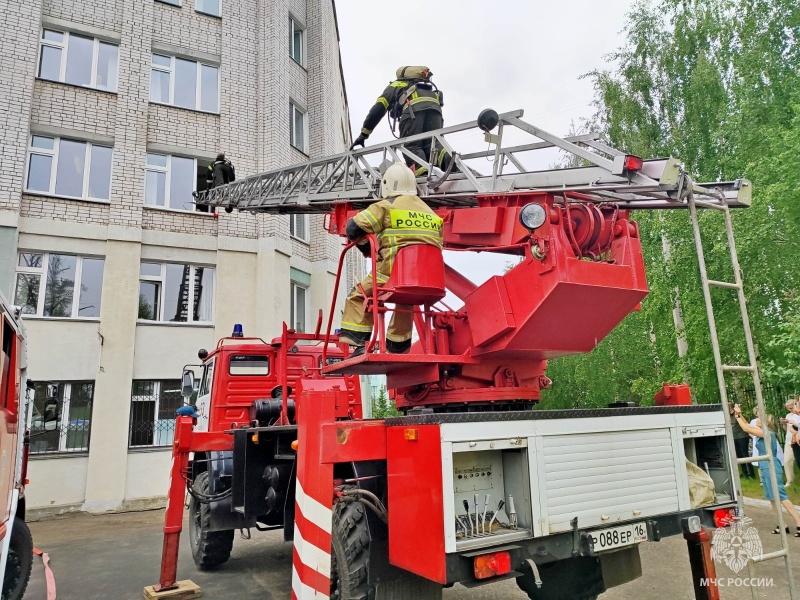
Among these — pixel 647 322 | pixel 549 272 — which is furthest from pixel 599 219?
pixel 647 322

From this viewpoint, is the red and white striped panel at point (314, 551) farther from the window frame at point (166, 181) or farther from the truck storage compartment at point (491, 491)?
the window frame at point (166, 181)

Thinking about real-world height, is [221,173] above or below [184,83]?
below

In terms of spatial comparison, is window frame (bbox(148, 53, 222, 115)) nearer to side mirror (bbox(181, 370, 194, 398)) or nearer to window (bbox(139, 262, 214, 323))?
window (bbox(139, 262, 214, 323))

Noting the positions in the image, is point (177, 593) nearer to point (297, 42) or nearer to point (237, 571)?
point (237, 571)

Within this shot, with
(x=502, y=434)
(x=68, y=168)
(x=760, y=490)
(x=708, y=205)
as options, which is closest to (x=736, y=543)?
(x=502, y=434)

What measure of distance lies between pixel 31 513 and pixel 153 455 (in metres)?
2.44

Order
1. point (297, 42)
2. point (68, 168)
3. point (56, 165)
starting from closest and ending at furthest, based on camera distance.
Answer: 1. point (56, 165)
2. point (68, 168)
3. point (297, 42)

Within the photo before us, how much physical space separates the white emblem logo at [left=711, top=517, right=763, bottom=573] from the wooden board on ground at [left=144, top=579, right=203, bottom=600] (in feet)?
15.7

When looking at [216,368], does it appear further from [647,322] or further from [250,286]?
Result: [647,322]

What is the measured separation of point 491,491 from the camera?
3.45m

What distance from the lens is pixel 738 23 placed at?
13.9 metres

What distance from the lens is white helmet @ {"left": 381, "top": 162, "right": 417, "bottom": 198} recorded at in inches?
180


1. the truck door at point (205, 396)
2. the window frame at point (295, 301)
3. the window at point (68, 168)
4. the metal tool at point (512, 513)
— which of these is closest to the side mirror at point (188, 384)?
the truck door at point (205, 396)

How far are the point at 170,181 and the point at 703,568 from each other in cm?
1406
